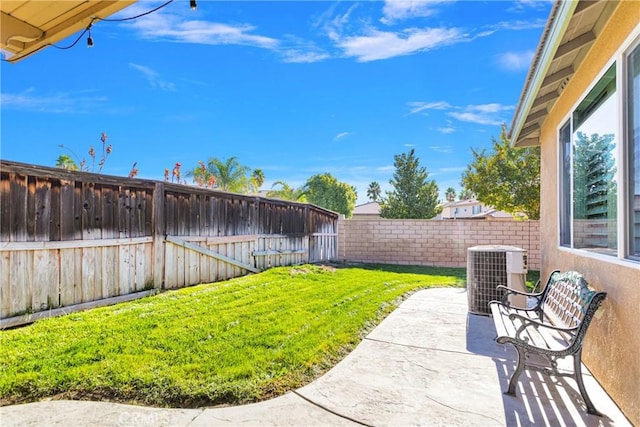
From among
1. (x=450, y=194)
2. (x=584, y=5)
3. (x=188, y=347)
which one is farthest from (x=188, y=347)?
(x=450, y=194)

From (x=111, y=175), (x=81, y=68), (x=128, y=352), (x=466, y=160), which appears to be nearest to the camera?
(x=128, y=352)

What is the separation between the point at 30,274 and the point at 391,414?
4.69m

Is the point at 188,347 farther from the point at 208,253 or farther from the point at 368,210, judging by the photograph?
the point at 368,210

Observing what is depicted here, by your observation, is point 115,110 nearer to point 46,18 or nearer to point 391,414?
point 46,18

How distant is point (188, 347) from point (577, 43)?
499 centimetres

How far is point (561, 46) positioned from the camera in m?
3.14

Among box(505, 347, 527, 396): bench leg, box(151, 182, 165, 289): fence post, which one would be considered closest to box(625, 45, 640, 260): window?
box(505, 347, 527, 396): bench leg

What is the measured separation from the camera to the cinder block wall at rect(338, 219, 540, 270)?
35.6 ft

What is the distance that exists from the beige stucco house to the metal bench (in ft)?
0.62

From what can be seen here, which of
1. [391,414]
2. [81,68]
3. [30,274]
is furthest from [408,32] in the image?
[81,68]

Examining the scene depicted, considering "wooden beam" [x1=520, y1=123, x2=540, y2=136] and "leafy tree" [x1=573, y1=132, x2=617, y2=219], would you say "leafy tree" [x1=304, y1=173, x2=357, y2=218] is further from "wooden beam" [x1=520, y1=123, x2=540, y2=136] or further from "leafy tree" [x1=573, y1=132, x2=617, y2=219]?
"leafy tree" [x1=573, y1=132, x2=617, y2=219]

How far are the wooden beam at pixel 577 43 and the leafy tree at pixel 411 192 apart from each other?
76.9 ft

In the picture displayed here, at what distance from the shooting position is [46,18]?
2936 millimetres

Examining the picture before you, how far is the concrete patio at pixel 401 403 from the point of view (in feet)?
7.43
